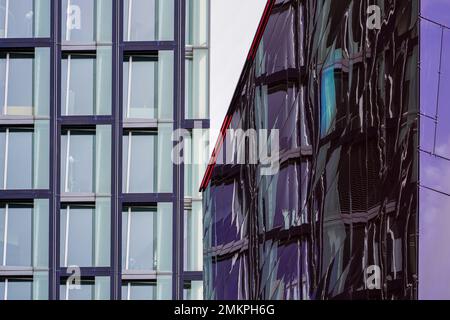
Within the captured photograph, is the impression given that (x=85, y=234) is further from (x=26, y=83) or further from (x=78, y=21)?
(x=78, y=21)

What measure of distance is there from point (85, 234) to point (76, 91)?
5306mm

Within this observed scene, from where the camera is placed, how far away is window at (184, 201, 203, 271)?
52375 mm

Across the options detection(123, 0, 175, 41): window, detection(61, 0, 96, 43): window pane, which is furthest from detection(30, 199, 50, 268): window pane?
detection(123, 0, 175, 41): window

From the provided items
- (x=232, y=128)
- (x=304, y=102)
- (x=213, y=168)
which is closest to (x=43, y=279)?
(x=213, y=168)

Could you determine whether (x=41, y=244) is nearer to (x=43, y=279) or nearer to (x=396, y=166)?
(x=43, y=279)

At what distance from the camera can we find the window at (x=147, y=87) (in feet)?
174

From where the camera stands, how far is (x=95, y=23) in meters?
53.8

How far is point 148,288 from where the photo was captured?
5219cm

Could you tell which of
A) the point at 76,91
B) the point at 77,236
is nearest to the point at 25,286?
the point at 77,236

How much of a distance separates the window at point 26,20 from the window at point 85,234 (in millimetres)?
6591

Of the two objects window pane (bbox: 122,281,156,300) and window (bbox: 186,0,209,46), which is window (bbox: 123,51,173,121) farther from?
window pane (bbox: 122,281,156,300)

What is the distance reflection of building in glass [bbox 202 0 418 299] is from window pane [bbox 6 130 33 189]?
1940 centimetres
